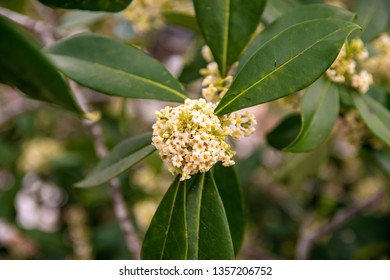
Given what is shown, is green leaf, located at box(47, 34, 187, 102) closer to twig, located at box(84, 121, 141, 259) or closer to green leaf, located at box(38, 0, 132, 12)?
green leaf, located at box(38, 0, 132, 12)

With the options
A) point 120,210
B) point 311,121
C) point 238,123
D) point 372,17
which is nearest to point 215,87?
point 238,123

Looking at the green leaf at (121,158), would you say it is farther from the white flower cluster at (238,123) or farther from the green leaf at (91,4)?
the green leaf at (91,4)

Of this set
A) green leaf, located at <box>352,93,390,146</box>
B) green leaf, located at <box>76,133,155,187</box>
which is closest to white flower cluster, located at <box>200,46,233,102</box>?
green leaf, located at <box>76,133,155,187</box>

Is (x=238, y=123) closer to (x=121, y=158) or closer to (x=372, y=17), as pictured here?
(x=121, y=158)

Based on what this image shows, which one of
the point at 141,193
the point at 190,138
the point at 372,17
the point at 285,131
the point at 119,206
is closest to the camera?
the point at 190,138

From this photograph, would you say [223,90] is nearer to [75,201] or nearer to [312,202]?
[312,202]
